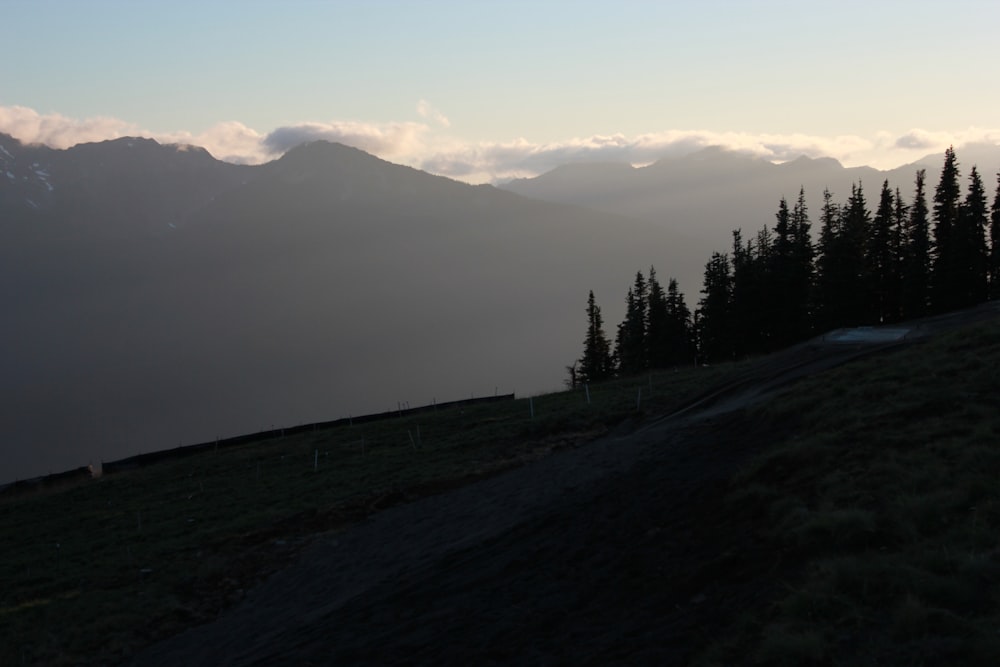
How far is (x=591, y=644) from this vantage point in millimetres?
11812

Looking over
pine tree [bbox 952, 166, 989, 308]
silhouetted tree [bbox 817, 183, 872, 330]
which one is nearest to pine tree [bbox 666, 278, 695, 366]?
silhouetted tree [bbox 817, 183, 872, 330]

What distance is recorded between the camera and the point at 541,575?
15.6 metres

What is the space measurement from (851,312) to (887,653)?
204 ft

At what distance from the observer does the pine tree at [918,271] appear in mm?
65125

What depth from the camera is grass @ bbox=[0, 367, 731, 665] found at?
2192cm

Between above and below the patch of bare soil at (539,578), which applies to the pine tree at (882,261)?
above

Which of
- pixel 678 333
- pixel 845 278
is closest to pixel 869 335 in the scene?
pixel 845 278

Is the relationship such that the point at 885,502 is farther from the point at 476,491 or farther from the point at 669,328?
the point at 669,328

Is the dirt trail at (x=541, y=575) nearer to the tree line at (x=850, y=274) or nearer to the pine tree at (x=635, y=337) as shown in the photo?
the tree line at (x=850, y=274)

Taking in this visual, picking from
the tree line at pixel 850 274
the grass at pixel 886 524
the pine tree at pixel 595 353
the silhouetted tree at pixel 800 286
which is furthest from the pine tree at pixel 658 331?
the grass at pixel 886 524

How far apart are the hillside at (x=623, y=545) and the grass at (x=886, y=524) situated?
0.04 metres

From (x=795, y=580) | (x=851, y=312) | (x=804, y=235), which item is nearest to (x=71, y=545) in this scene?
(x=795, y=580)

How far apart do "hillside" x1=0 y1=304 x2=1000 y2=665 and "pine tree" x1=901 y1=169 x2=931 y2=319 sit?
101ft

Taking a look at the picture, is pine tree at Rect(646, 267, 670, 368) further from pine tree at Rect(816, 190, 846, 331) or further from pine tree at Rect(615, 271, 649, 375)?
pine tree at Rect(816, 190, 846, 331)
